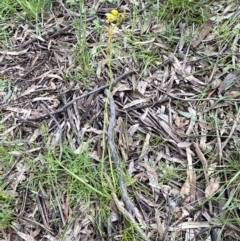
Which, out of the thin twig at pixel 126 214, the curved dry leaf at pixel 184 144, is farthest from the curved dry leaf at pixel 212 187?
the thin twig at pixel 126 214

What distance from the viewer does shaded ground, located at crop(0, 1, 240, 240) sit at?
5.48 feet

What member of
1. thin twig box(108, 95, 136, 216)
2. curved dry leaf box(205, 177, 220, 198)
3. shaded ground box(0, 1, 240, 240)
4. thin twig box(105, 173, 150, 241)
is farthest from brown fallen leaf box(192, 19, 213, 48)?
thin twig box(105, 173, 150, 241)

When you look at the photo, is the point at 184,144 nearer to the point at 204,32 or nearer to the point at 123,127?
the point at 123,127

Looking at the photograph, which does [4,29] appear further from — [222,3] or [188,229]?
[188,229]

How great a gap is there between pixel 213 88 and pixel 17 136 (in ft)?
2.94

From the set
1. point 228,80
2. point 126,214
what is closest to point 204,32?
point 228,80

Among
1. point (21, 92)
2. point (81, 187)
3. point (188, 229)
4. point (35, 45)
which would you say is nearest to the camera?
point (188, 229)

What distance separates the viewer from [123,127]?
6.08 feet

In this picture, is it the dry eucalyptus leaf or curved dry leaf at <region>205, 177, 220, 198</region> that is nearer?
curved dry leaf at <region>205, 177, 220, 198</region>

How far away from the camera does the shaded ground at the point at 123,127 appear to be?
1670 mm

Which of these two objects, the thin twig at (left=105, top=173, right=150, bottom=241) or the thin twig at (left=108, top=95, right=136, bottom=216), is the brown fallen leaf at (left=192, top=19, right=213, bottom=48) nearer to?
the thin twig at (left=108, top=95, right=136, bottom=216)

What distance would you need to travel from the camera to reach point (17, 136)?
6.34ft

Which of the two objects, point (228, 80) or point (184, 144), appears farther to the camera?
point (228, 80)

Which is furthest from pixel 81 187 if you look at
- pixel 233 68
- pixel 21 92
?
pixel 233 68
